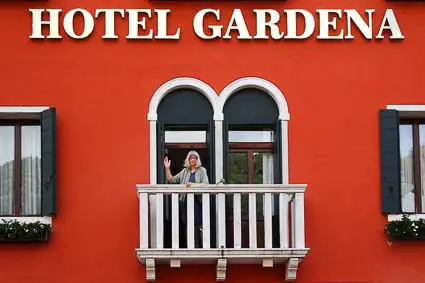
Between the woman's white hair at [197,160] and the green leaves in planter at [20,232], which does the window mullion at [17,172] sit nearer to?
the green leaves in planter at [20,232]

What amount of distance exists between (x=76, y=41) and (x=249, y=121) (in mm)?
2897

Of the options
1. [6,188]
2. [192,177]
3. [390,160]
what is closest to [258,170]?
[192,177]

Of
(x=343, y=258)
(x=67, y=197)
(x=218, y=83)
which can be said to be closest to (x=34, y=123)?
(x=67, y=197)

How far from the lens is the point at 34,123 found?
67.1 feet

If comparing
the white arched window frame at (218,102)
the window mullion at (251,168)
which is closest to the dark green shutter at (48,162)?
the white arched window frame at (218,102)

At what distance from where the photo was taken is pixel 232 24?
20453 mm

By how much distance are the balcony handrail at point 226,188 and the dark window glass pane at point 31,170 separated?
1832 mm

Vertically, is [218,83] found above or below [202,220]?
above

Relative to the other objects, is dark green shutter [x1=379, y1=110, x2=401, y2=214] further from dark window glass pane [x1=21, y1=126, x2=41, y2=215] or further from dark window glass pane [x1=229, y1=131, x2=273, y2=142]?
dark window glass pane [x1=21, y1=126, x2=41, y2=215]

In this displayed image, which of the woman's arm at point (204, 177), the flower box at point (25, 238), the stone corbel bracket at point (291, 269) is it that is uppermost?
the woman's arm at point (204, 177)

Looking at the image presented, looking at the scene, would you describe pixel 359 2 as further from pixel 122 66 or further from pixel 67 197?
pixel 67 197

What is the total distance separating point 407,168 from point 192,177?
341cm

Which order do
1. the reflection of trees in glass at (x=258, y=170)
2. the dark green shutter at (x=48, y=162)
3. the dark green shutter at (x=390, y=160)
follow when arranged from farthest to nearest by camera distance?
1. the reflection of trees in glass at (x=258, y=170)
2. the dark green shutter at (x=390, y=160)
3. the dark green shutter at (x=48, y=162)

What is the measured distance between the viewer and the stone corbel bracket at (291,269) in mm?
19344
